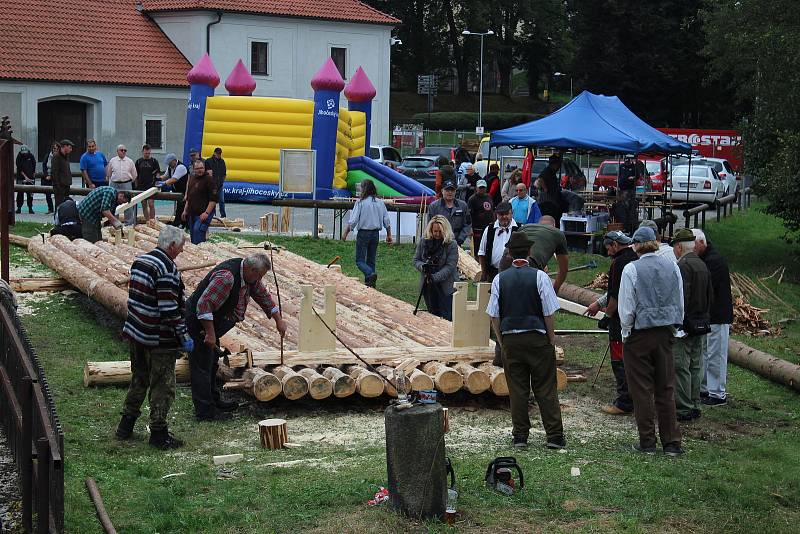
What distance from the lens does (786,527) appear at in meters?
8.01

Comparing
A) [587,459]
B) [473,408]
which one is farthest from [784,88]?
[587,459]

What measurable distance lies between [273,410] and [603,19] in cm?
5940

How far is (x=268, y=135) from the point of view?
3177 centimetres

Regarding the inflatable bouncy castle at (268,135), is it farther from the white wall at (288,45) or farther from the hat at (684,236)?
the hat at (684,236)

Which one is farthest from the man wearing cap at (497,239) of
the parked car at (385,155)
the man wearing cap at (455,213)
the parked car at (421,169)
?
the parked car at (421,169)

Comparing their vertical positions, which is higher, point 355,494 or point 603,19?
point 603,19

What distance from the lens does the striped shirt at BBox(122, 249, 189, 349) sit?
9.83m

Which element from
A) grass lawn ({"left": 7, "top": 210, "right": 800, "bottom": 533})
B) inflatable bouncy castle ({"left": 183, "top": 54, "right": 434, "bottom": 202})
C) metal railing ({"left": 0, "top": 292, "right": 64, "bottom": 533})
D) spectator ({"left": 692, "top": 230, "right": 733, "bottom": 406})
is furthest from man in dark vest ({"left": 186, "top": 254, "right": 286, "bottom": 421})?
inflatable bouncy castle ({"left": 183, "top": 54, "right": 434, "bottom": 202})

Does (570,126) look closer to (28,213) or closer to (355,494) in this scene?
(28,213)

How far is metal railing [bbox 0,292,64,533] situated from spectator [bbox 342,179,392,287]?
9306 mm

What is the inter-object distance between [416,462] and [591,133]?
17915 millimetres

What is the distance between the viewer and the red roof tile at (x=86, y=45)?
41844mm

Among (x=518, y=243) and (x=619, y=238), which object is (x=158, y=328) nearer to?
(x=518, y=243)

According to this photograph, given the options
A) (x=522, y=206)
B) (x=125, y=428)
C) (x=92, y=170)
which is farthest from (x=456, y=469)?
(x=92, y=170)
